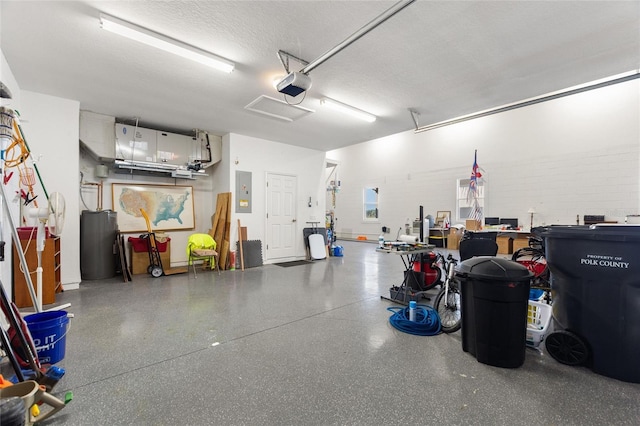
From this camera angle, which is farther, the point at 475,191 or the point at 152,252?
the point at 475,191

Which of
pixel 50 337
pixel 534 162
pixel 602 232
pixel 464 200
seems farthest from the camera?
pixel 464 200

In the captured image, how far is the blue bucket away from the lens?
2.07 m

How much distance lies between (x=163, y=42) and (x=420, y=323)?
13.1 feet

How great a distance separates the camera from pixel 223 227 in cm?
617

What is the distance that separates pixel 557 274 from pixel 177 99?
5290mm

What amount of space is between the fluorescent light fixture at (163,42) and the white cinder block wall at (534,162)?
902 cm

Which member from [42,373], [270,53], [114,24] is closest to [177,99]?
[114,24]

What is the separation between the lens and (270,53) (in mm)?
3098

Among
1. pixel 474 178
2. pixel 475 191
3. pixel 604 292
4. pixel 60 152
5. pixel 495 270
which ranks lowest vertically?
pixel 604 292

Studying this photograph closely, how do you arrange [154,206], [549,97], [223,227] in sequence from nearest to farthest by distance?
[549,97]
[154,206]
[223,227]

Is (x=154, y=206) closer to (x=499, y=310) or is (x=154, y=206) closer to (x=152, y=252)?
(x=152, y=252)

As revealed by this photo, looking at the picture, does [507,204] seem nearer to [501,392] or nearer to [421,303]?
[421,303]

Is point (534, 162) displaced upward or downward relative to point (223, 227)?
upward

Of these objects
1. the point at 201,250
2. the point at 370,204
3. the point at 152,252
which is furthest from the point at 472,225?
the point at 152,252
